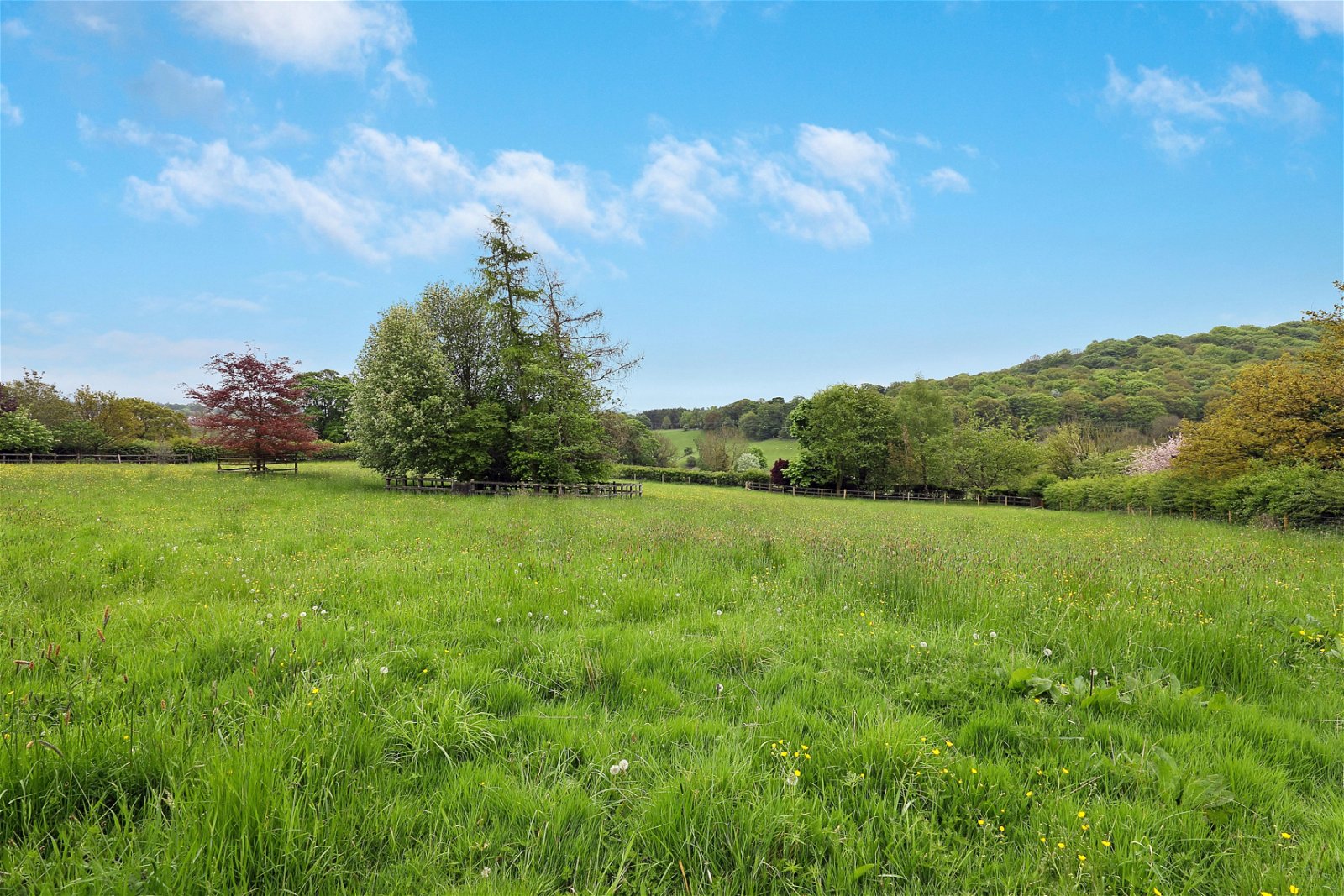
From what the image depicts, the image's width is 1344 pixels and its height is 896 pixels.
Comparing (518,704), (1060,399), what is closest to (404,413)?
(518,704)

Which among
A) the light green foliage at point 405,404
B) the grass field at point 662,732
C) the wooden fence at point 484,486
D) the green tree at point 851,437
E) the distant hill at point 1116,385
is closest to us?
the grass field at point 662,732

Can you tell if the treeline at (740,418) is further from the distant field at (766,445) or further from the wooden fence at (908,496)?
the wooden fence at (908,496)

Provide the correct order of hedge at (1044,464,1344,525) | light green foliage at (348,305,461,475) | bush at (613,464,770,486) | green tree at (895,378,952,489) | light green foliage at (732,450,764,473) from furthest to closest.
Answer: light green foliage at (732,450,764,473)
bush at (613,464,770,486)
green tree at (895,378,952,489)
light green foliage at (348,305,461,475)
hedge at (1044,464,1344,525)

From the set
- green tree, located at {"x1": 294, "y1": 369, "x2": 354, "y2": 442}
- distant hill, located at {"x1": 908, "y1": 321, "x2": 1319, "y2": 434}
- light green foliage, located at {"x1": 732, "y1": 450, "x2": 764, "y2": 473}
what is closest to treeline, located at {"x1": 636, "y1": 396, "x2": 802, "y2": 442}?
light green foliage, located at {"x1": 732, "y1": 450, "x2": 764, "y2": 473}

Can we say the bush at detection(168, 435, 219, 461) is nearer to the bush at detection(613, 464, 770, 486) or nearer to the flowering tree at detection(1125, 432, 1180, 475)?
the bush at detection(613, 464, 770, 486)

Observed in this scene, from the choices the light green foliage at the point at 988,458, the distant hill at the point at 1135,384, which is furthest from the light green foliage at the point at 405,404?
the distant hill at the point at 1135,384

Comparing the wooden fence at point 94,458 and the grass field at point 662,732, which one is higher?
the wooden fence at point 94,458

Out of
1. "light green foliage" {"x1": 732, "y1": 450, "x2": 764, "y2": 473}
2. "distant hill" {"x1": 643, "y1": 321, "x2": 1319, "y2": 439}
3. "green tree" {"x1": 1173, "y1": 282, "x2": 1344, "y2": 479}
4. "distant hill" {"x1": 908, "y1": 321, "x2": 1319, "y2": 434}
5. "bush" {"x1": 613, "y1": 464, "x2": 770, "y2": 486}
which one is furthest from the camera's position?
"light green foliage" {"x1": 732, "y1": 450, "x2": 764, "y2": 473}

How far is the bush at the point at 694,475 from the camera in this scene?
61812 mm

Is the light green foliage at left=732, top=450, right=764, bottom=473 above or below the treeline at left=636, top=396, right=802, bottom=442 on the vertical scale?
below

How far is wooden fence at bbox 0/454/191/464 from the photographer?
1564 inches

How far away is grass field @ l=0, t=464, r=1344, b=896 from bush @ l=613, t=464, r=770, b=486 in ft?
181

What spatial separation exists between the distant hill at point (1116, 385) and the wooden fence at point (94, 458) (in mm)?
72907

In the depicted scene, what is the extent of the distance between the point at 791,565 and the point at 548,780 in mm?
5454
